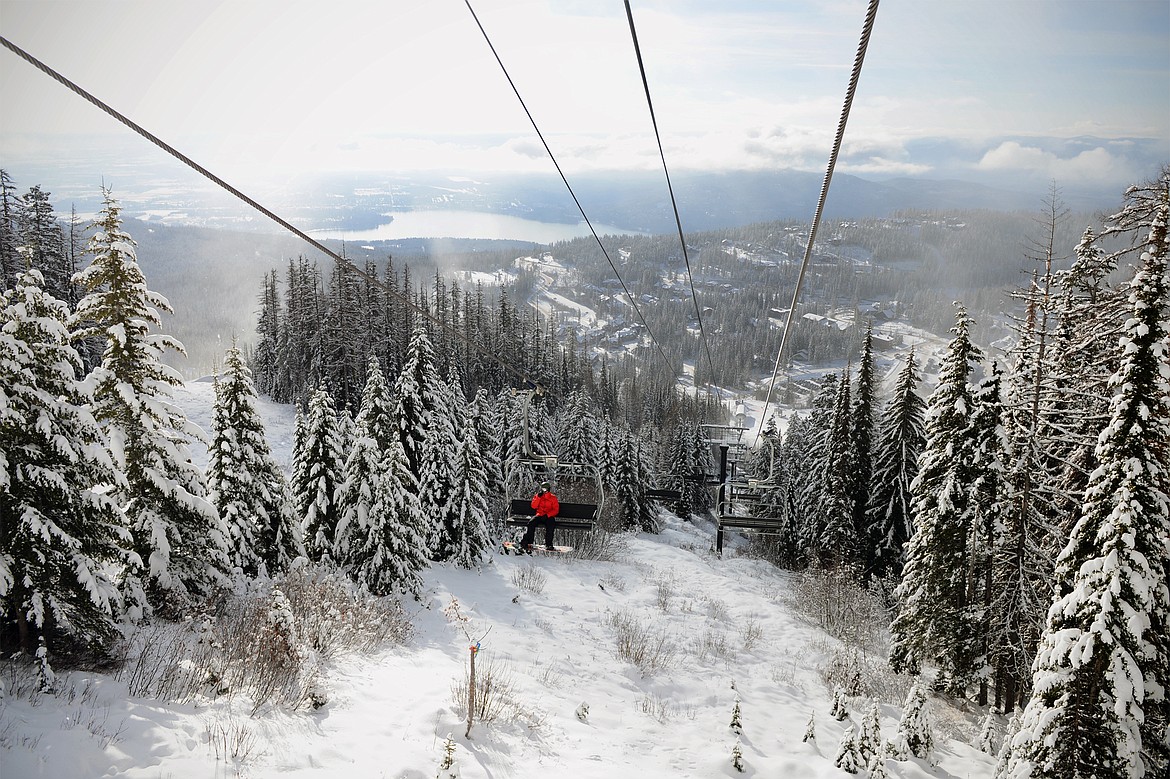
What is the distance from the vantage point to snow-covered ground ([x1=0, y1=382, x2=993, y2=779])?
6.10 metres

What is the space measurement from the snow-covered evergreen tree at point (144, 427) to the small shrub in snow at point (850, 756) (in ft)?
40.5

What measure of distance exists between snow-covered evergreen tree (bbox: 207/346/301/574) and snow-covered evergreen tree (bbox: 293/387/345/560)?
1483mm

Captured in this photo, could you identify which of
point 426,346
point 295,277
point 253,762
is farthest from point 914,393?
point 295,277

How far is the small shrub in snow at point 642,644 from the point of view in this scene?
42.9 ft

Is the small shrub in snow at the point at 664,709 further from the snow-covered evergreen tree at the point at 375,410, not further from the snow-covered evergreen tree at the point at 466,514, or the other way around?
the snow-covered evergreen tree at the point at 466,514

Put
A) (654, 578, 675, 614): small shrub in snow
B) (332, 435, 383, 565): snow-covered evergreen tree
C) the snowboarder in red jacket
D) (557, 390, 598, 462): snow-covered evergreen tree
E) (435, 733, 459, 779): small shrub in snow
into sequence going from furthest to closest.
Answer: (557, 390, 598, 462): snow-covered evergreen tree, the snowboarder in red jacket, (654, 578, 675, 614): small shrub in snow, (332, 435, 383, 565): snow-covered evergreen tree, (435, 733, 459, 779): small shrub in snow

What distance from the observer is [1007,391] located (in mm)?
15633

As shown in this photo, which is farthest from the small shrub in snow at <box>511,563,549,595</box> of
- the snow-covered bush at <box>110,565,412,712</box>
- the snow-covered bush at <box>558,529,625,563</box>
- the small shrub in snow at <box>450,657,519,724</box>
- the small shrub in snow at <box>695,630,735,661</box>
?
the small shrub in snow at <box>450,657,519,724</box>

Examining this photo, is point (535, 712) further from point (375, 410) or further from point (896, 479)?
point (896, 479)

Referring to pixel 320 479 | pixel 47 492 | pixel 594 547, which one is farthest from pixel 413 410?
pixel 47 492

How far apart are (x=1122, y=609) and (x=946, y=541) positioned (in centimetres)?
835

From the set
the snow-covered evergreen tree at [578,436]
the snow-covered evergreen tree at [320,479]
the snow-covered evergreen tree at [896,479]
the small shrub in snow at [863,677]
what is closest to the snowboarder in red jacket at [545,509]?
the snow-covered evergreen tree at [320,479]

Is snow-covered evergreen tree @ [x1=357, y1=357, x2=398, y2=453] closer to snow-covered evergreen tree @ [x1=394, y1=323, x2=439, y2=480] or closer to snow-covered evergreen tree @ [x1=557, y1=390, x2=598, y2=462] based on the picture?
snow-covered evergreen tree @ [x1=394, y1=323, x2=439, y2=480]

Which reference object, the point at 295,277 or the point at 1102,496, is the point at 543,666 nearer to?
the point at 1102,496
